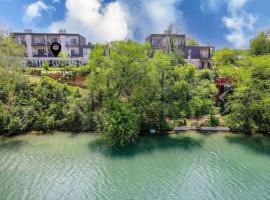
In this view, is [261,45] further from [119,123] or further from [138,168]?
[138,168]

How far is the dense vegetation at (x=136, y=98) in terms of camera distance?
2591 cm

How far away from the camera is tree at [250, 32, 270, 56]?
40.9m

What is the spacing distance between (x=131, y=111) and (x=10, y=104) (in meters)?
14.0

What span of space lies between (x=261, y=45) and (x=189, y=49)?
1750 cm

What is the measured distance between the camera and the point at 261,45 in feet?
136

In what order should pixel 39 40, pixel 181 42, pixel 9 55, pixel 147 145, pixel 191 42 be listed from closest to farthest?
1. pixel 147 145
2. pixel 9 55
3. pixel 39 40
4. pixel 181 42
5. pixel 191 42

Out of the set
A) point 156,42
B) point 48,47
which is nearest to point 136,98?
point 156,42

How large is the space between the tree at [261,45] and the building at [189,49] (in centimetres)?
1525

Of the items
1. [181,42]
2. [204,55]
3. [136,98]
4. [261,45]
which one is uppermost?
[181,42]

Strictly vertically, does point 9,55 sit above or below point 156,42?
below

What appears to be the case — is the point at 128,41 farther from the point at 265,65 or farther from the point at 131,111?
the point at 265,65

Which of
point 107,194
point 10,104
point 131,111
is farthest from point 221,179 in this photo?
point 10,104

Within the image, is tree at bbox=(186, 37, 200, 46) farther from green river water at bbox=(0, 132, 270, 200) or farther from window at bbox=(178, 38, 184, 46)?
green river water at bbox=(0, 132, 270, 200)

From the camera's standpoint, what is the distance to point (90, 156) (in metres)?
21.2
